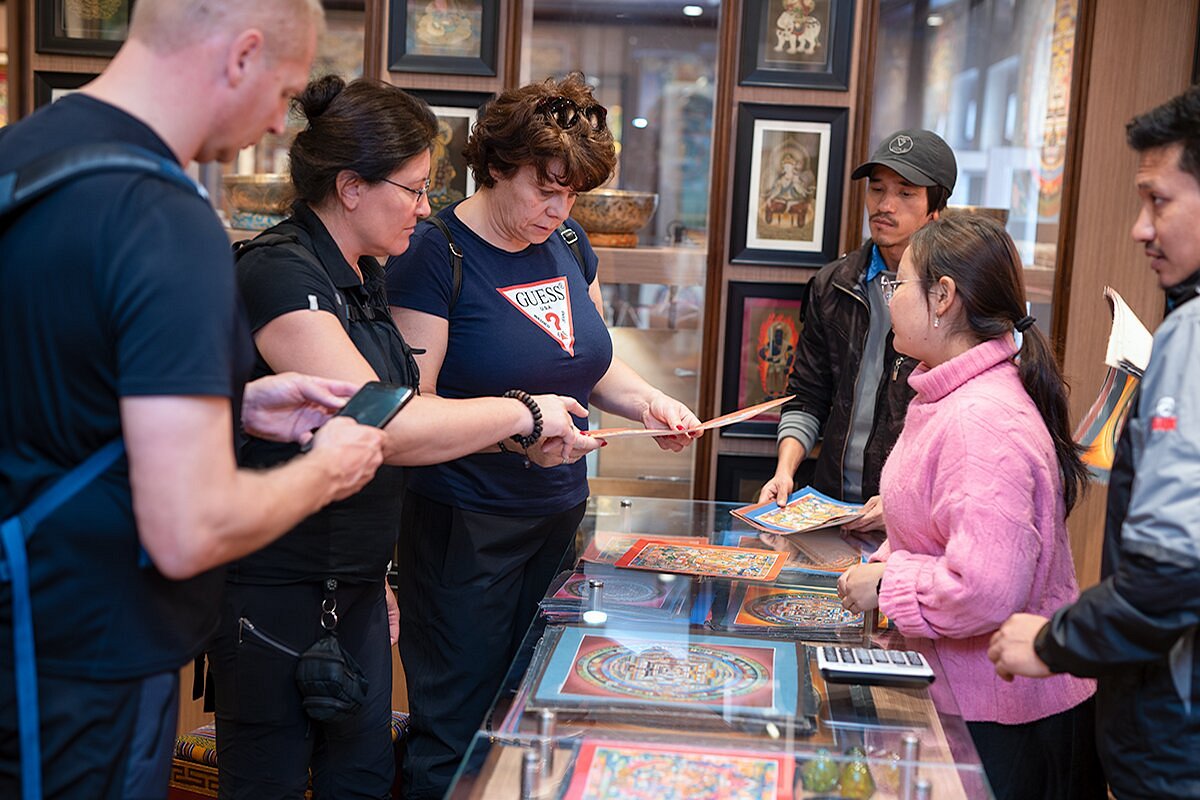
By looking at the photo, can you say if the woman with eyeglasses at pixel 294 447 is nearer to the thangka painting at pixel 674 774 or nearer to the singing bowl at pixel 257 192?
the thangka painting at pixel 674 774

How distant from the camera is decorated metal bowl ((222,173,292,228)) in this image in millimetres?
4023

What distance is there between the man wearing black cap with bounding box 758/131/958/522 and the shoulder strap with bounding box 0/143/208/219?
6.62 ft

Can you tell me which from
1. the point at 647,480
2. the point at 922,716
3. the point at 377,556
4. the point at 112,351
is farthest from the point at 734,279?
the point at 112,351

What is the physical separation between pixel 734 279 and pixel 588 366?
50.8 inches

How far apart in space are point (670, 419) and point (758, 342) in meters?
1.17

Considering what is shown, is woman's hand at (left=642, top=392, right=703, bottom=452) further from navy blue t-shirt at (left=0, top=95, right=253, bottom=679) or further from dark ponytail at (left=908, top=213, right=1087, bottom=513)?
navy blue t-shirt at (left=0, top=95, right=253, bottom=679)

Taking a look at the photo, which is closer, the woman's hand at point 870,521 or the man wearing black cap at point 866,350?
the woman's hand at point 870,521

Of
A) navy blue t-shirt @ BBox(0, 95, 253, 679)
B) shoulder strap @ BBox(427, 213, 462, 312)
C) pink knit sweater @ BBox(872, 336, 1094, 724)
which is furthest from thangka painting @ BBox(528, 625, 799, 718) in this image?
shoulder strap @ BBox(427, 213, 462, 312)

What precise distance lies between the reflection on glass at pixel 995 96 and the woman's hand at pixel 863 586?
2.18 meters

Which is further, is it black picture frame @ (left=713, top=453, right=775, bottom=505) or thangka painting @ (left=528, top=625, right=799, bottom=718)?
black picture frame @ (left=713, top=453, right=775, bottom=505)

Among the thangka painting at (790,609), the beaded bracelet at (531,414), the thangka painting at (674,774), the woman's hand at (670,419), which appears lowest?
the thangka painting at (674,774)

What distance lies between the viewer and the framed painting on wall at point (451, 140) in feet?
12.9

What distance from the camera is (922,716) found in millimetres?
Answer: 1770

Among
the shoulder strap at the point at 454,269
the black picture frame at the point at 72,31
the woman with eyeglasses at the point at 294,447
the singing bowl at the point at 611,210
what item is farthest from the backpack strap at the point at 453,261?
the black picture frame at the point at 72,31
